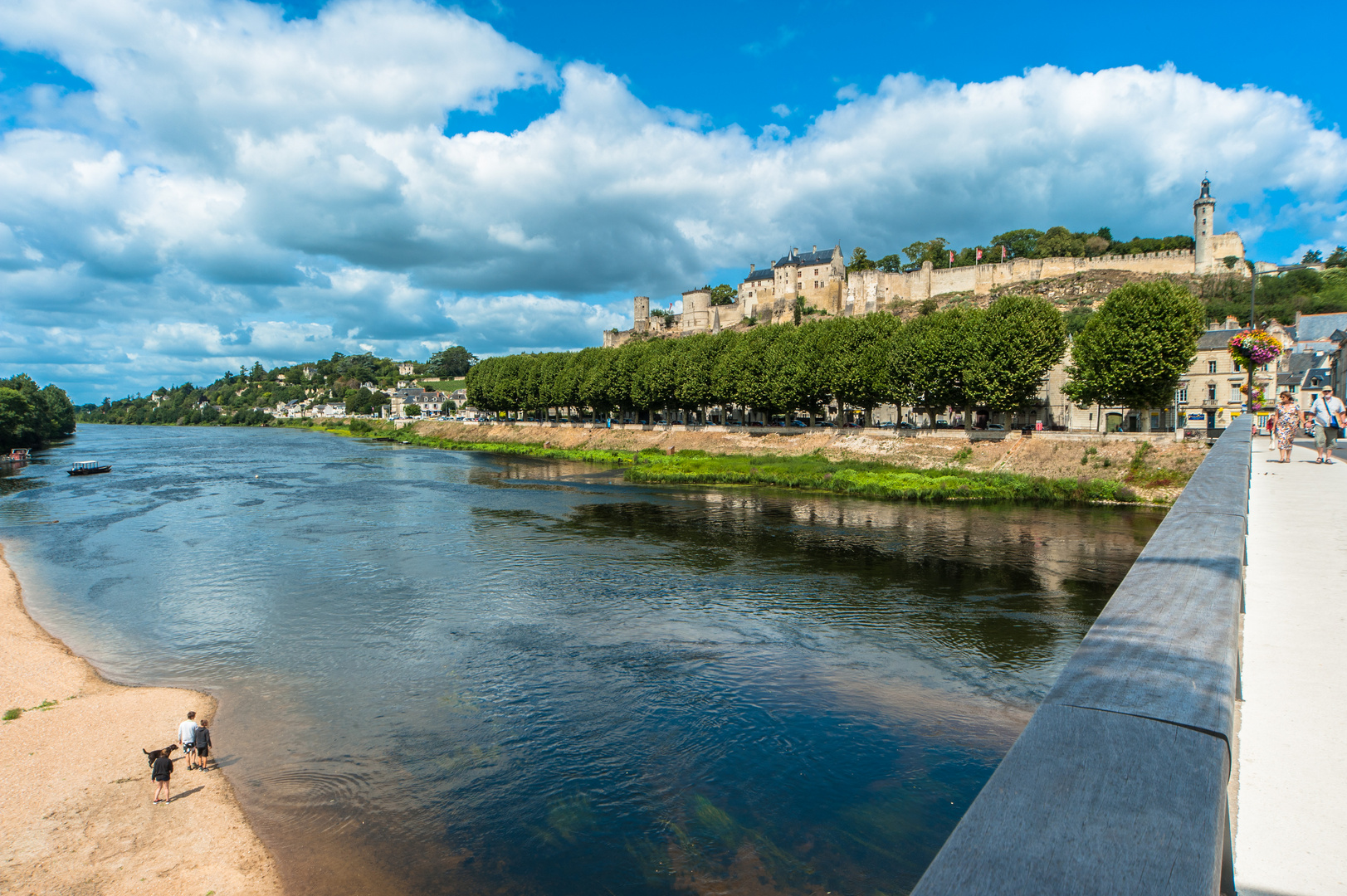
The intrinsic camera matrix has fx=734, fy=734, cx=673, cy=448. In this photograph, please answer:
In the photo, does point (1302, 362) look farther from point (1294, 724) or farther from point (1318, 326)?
point (1294, 724)

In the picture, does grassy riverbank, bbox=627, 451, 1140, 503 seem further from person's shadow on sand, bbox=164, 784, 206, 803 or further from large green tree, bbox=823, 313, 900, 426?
person's shadow on sand, bbox=164, 784, 206, 803

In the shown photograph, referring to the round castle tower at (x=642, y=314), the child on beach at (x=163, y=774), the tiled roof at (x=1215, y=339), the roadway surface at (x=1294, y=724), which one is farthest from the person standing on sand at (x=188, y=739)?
the round castle tower at (x=642, y=314)

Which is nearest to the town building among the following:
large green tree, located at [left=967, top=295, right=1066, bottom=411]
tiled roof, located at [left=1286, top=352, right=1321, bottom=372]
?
large green tree, located at [left=967, top=295, right=1066, bottom=411]

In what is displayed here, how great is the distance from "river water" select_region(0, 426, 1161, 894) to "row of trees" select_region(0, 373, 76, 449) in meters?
48.7

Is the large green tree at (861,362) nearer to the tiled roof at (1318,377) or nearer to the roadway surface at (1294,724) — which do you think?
the tiled roof at (1318,377)

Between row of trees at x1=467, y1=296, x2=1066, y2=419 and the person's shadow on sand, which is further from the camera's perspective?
row of trees at x1=467, y1=296, x2=1066, y2=419

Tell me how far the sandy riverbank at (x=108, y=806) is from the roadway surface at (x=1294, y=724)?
488 inches

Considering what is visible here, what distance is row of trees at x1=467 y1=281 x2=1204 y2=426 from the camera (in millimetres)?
48438

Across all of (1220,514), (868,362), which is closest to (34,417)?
(868,362)

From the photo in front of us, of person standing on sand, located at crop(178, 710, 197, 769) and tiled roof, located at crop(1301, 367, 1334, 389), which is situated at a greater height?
tiled roof, located at crop(1301, 367, 1334, 389)

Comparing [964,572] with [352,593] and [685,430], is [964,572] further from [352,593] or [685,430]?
→ [685,430]

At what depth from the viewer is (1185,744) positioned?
2.06 meters

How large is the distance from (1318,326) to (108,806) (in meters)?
68.9

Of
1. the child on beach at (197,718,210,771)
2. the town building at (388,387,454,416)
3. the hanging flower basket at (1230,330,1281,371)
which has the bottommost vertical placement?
the child on beach at (197,718,210,771)
